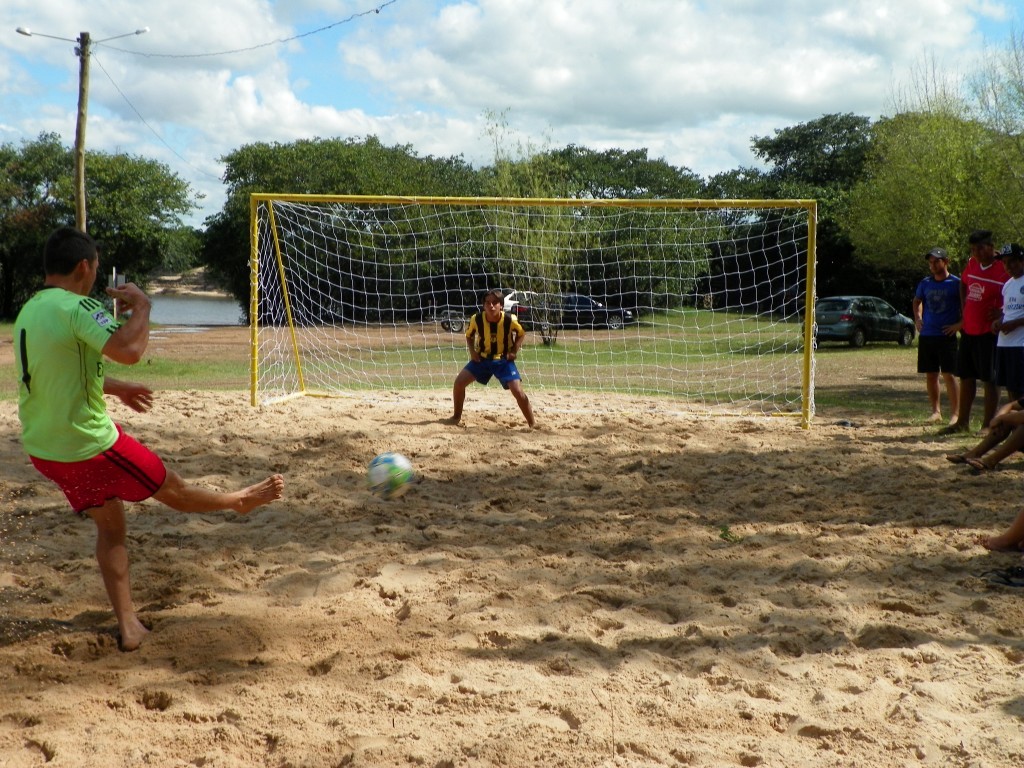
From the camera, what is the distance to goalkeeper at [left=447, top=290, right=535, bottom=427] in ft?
30.2

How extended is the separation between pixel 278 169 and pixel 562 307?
24.4 m

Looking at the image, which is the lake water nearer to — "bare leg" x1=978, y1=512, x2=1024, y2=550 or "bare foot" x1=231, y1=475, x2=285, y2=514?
"bare foot" x1=231, y1=475, x2=285, y2=514

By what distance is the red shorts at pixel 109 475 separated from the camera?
3734 mm

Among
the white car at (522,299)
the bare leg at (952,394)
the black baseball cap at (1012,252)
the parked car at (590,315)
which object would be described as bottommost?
the bare leg at (952,394)

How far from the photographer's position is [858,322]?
24.4 m

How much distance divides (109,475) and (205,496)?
1.39 feet

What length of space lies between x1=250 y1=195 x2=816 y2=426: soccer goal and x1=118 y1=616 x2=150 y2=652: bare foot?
6314 mm

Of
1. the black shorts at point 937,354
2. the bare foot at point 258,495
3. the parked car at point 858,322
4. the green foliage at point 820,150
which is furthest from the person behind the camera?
the green foliage at point 820,150

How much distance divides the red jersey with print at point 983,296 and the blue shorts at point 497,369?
4.07 meters

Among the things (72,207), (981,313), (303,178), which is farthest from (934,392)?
(72,207)

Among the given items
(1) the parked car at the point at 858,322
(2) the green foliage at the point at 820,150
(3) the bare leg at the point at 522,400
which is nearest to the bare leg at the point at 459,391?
(3) the bare leg at the point at 522,400

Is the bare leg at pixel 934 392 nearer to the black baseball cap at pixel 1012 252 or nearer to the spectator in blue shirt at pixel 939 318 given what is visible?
the spectator in blue shirt at pixel 939 318

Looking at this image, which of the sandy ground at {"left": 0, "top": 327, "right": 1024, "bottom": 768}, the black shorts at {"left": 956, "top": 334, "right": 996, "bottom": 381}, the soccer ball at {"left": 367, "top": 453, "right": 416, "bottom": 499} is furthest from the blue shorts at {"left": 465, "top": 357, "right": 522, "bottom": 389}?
the black shorts at {"left": 956, "top": 334, "right": 996, "bottom": 381}

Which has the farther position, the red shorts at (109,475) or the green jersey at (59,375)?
the red shorts at (109,475)
